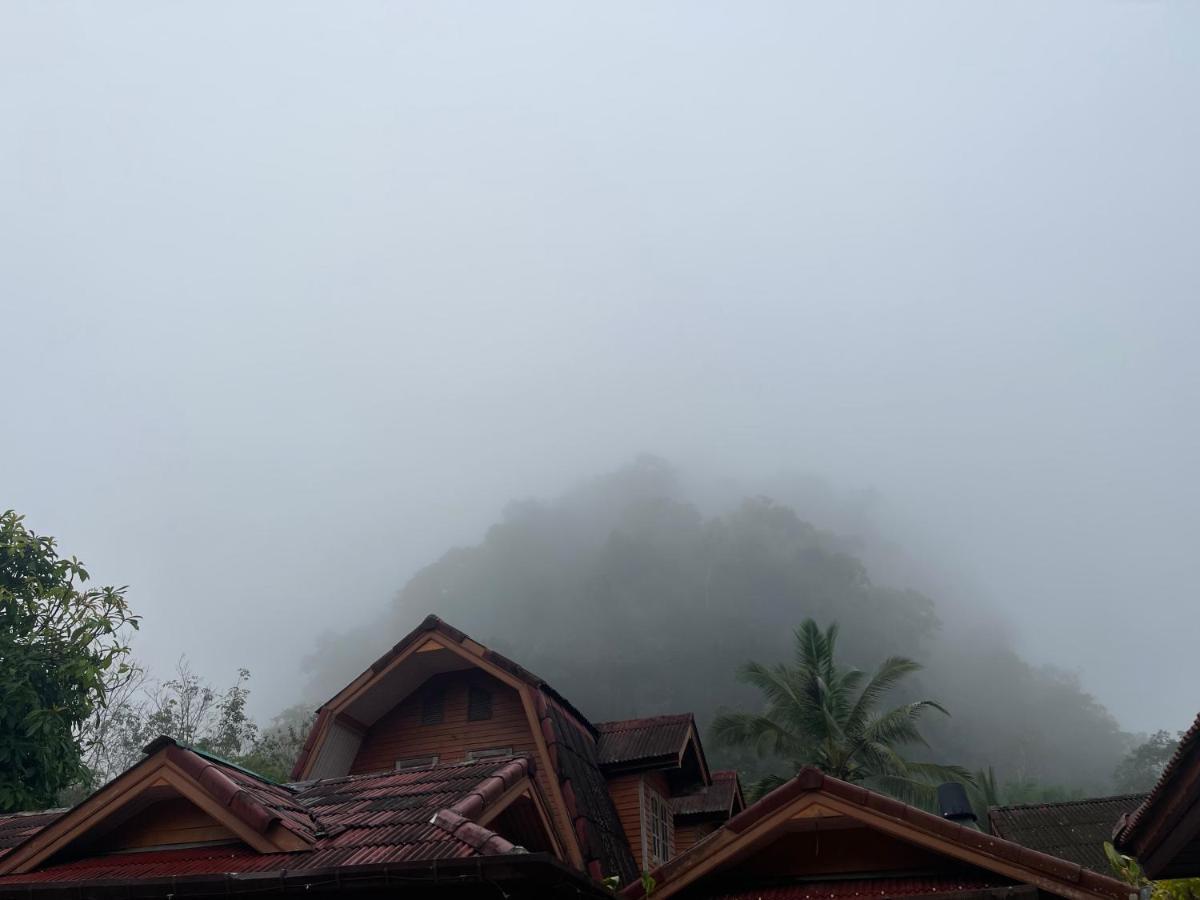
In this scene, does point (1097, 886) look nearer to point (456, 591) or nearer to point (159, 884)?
point (159, 884)

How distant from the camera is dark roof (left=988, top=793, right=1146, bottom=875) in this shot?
21750mm

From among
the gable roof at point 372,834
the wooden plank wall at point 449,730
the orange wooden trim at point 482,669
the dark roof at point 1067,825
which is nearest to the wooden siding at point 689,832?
the wooden plank wall at point 449,730

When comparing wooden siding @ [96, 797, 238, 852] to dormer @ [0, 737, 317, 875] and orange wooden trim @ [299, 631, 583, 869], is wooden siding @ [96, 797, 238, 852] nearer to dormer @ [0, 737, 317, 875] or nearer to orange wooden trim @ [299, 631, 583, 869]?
dormer @ [0, 737, 317, 875]

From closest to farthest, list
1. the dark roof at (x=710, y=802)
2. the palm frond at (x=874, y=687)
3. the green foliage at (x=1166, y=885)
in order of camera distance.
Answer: the green foliage at (x=1166, y=885) < the dark roof at (x=710, y=802) < the palm frond at (x=874, y=687)

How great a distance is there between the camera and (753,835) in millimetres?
9547

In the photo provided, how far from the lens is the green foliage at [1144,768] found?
2814 inches

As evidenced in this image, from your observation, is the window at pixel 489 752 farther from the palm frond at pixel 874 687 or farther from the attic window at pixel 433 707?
the palm frond at pixel 874 687

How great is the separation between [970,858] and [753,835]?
2.17m

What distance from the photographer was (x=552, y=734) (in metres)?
16.4

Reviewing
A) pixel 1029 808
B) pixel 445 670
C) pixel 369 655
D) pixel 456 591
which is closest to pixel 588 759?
pixel 445 670

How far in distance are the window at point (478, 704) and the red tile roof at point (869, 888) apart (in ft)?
30.7

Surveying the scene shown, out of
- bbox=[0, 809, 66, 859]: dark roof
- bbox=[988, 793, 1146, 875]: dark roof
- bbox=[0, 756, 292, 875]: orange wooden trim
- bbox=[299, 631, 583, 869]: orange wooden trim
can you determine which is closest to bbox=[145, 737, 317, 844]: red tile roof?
bbox=[0, 756, 292, 875]: orange wooden trim

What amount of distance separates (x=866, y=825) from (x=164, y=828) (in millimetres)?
7785

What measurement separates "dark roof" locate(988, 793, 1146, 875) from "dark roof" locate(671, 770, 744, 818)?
7.10 metres
